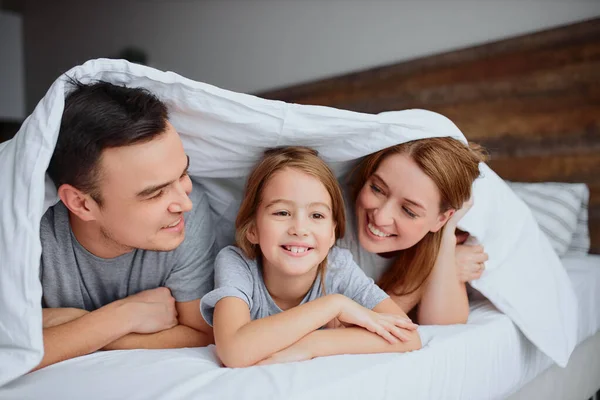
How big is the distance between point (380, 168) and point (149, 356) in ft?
2.10

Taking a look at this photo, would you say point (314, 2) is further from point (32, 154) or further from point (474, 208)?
point (32, 154)

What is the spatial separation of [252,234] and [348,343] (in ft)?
1.01

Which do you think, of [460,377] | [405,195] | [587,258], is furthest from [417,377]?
[587,258]

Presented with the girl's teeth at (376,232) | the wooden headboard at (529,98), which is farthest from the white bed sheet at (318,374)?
the wooden headboard at (529,98)

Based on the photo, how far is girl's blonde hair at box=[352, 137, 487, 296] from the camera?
3.67 feet

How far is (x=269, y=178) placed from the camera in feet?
3.46

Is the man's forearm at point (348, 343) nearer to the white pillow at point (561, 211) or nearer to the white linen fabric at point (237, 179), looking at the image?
the white linen fabric at point (237, 179)

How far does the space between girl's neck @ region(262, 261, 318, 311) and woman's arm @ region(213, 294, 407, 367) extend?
0.14m

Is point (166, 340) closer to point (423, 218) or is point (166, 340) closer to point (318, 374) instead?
point (318, 374)

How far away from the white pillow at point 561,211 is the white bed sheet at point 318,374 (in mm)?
565

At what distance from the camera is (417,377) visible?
892mm

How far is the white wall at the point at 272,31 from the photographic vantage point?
1.91 meters

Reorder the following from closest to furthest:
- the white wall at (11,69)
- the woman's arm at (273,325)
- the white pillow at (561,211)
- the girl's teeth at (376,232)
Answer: the woman's arm at (273,325)
the girl's teeth at (376,232)
the white pillow at (561,211)
the white wall at (11,69)

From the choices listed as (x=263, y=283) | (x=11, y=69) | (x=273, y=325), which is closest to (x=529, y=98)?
Result: (x=263, y=283)
